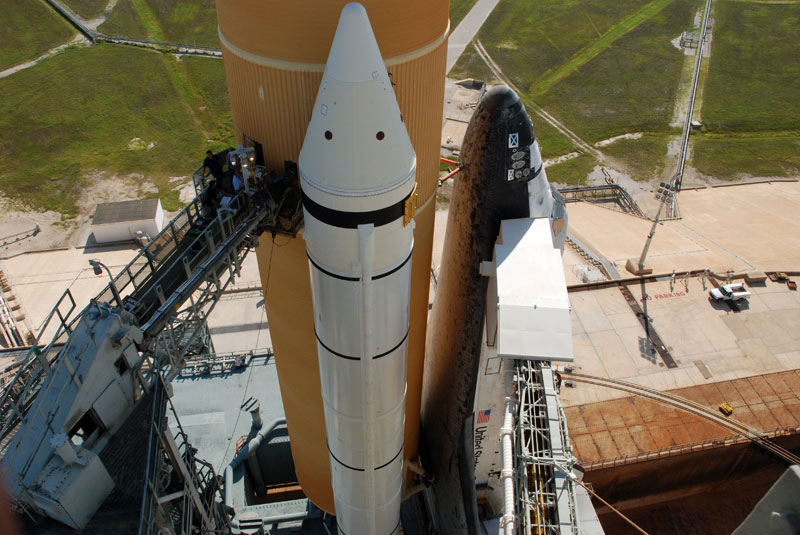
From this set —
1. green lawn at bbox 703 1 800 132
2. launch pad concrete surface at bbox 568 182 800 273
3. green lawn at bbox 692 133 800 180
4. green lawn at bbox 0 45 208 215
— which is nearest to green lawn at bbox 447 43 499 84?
green lawn at bbox 692 133 800 180

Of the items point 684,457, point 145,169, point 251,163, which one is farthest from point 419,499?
point 145,169

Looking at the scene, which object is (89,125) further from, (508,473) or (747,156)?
(747,156)

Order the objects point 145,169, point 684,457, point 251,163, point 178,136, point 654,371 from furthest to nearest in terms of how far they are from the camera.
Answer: point 178,136, point 145,169, point 654,371, point 684,457, point 251,163

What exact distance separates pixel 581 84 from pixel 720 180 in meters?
19.0

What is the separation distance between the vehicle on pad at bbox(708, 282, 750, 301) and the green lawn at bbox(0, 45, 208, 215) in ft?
112

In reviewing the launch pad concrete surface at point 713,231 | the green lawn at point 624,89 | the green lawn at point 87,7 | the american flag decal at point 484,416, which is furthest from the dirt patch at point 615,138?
the green lawn at point 87,7

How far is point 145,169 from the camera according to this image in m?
43.8

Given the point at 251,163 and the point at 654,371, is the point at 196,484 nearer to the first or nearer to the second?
the point at 251,163

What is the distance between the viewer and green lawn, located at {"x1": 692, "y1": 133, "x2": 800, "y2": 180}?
46.5 m

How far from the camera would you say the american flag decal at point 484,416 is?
1513cm

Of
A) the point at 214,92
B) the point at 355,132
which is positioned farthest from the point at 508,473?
the point at 214,92

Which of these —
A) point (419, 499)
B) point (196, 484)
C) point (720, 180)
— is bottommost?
point (720, 180)

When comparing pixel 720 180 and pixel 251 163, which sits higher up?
pixel 251 163

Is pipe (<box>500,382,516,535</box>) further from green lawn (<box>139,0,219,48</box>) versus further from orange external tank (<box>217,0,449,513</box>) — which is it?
green lawn (<box>139,0,219,48</box>)
